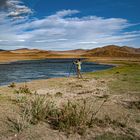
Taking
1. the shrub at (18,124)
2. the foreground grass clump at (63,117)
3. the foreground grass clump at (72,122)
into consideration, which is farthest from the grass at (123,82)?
the shrub at (18,124)

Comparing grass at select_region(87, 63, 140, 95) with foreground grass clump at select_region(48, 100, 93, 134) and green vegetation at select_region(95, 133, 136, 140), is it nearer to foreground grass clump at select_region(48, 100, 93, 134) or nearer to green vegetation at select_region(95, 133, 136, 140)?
foreground grass clump at select_region(48, 100, 93, 134)

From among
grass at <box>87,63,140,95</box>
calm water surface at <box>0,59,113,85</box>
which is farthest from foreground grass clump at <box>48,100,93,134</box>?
calm water surface at <box>0,59,113,85</box>

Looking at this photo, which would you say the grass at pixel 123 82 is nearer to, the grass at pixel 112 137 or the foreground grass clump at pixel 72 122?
the foreground grass clump at pixel 72 122

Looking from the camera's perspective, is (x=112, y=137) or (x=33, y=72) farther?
(x=33, y=72)

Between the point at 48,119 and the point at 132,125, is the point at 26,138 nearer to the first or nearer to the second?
the point at 48,119

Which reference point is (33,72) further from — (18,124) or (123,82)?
(18,124)

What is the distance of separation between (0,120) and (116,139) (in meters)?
3.80

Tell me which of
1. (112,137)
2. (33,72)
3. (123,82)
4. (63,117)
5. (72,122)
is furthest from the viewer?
(33,72)

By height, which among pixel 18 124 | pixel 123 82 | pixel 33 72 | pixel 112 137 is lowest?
pixel 33 72

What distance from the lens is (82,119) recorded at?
8.60m

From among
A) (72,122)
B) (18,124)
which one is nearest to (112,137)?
(72,122)

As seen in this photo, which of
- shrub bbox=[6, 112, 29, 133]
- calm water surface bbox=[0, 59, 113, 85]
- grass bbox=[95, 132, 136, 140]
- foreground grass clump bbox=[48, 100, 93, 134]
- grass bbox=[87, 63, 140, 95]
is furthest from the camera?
calm water surface bbox=[0, 59, 113, 85]

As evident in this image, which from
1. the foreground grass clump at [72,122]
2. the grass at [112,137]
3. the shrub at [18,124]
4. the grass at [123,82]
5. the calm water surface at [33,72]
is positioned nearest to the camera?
the grass at [112,137]

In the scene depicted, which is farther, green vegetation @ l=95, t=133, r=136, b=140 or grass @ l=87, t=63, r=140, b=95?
grass @ l=87, t=63, r=140, b=95
